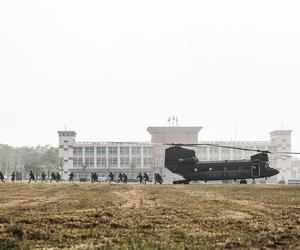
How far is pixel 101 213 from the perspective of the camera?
1825 cm

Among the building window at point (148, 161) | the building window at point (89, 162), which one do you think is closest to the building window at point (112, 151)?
the building window at point (89, 162)

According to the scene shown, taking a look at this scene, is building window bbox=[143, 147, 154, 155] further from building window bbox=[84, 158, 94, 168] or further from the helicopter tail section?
the helicopter tail section

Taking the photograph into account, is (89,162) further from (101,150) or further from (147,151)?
(147,151)

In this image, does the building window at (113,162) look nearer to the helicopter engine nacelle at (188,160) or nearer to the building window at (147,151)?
the building window at (147,151)

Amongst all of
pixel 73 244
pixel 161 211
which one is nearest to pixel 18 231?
pixel 73 244

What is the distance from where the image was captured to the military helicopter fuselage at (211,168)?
69.7 m

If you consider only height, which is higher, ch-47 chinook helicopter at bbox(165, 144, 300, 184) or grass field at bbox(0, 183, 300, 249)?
ch-47 chinook helicopter at bbox(165, 144, 300, 184)

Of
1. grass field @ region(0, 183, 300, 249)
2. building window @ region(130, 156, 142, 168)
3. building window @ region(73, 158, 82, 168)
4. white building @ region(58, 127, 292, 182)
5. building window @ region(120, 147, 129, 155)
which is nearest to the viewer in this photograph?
grass field @ region(0, 183, 300, 249)

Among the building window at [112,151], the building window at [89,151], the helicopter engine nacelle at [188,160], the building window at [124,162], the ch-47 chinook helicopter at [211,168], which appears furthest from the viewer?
the building window at [112,151]

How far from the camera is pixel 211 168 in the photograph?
70.5 m

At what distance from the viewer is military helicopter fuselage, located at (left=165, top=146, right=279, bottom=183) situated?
229ft

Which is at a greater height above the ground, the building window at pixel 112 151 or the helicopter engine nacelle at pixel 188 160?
the building window at pixel 112 151

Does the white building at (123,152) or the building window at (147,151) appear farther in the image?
the building window at (147,151)

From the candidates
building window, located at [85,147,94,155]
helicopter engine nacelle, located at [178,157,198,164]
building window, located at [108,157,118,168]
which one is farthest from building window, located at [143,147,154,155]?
helicopter engine nacelle, located at [178,157,198,164]
